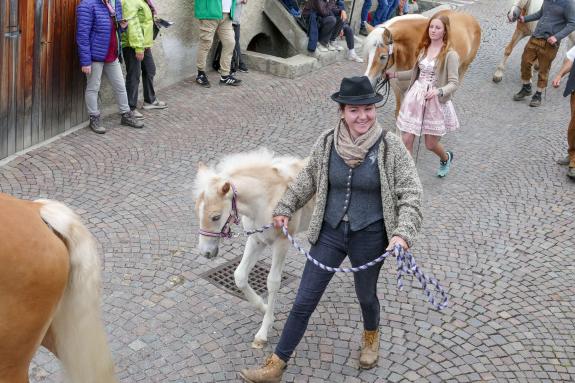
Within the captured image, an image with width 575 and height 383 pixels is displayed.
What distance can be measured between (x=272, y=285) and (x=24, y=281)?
6.81 ft

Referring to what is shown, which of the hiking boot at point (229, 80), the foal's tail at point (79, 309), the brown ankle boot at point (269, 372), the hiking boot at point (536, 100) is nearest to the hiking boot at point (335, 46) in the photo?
the hiking boot at point (229, 80)

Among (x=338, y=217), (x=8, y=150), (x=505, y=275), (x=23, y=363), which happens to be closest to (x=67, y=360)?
(x=23, y=363)

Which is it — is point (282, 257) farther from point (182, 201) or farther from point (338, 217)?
point (182, 201)

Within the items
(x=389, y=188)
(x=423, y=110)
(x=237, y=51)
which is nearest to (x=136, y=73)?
(x=237, y=51)

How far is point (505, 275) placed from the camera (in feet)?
19.1

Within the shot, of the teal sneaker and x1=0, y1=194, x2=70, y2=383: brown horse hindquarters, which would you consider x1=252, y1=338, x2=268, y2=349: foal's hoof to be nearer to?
x1=0, y1=194, x2=70, y2=383: brown horse hindquarters

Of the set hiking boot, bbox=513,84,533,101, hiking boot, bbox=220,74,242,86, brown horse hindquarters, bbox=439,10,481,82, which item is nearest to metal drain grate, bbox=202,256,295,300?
brown horse hindquarters, bbox=439,10,481,82

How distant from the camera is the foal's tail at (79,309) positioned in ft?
10.4

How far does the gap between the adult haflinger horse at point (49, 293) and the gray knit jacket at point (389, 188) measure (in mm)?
1342

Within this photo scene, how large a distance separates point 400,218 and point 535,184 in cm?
474

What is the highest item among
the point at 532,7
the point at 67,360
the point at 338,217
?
the point at 532,7

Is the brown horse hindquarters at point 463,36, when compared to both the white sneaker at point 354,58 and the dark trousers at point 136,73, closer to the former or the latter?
the white sneaker at point 354,58

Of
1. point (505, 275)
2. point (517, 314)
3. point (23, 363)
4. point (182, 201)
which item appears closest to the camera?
point (23, 363)

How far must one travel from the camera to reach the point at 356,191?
389 centimetres
